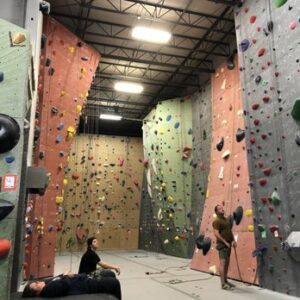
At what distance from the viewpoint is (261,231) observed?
18.3ft

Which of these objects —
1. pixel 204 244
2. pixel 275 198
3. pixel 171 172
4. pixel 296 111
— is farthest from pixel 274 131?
pixel 171 172

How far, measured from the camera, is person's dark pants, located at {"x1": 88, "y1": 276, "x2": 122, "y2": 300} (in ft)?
12.4

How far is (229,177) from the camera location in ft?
25.3

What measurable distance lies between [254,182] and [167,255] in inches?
261

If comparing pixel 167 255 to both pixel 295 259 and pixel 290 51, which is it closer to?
pixel 295 259

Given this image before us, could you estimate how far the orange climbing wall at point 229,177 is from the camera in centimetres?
634

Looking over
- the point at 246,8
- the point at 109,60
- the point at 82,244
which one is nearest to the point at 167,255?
the point at 82,244

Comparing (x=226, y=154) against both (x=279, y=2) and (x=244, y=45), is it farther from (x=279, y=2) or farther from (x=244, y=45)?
(x=279, y=2)

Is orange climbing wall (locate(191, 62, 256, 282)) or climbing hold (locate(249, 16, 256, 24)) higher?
climbing hold (locate(249, 16, 256, 24))

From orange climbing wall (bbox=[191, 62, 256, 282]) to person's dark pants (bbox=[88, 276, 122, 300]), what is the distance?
2825 mm

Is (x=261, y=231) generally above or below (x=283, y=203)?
below

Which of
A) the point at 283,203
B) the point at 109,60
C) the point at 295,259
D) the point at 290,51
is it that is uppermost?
the point at 109,60

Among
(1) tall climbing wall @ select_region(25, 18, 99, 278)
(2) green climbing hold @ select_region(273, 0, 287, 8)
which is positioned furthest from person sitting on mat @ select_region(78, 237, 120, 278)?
(2) green climbing hold @ select_region(273, 0, 287, 8)

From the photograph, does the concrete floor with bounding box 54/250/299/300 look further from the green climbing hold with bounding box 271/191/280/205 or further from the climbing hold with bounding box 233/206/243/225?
the green climbing hold with bounding box 271/191/280/205
